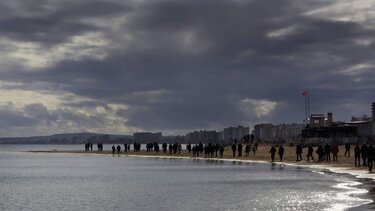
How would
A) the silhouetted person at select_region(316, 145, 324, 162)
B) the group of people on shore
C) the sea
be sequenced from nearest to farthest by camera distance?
the sea < the group of people on shore < the silhouetted person at select_region(316, 145, 324, 162)

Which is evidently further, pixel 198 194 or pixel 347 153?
pixel 347 153

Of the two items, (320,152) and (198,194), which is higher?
(320,152)

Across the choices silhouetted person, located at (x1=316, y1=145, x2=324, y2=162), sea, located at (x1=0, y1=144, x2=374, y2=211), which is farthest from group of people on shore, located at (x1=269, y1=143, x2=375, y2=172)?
sea, located at (x1=0, y1=144, x2=374, y2=211)

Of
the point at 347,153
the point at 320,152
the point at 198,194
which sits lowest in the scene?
the point at 198,194

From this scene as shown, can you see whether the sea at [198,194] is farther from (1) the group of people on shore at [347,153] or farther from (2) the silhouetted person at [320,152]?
(2) the silhouetted person at [320,152]

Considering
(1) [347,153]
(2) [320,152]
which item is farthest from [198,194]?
(1) [347,153]

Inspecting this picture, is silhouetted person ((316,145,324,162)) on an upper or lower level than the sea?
upper

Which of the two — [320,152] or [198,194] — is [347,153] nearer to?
[320,152]

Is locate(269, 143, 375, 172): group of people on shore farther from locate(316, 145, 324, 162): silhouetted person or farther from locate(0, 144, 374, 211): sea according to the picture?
locate(0, 144, 374, 211): sea

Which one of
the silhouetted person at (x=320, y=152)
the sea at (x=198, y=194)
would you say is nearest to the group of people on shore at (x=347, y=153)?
the silhouetted person at (x=320, y=152)

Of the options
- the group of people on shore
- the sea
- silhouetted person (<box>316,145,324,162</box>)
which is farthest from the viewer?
silhouetted person (<box>316,145,324,162</box>)

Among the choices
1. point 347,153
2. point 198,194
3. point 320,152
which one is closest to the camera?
point 198,194

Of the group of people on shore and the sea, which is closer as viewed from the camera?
the sea

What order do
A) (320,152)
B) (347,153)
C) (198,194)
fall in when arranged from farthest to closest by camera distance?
(347,153) → (320,152) → (198,194)
